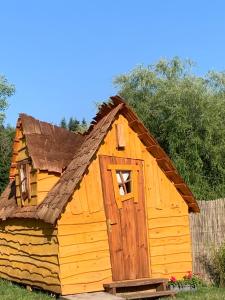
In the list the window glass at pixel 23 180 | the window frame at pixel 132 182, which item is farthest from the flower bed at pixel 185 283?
the window glass at pixel 23 180

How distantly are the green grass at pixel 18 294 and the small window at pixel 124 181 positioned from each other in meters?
3.12

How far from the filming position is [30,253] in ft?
46.8

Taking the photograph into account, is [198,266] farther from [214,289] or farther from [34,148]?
[34,148]

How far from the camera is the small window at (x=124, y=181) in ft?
45.7

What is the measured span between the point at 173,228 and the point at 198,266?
163 cm

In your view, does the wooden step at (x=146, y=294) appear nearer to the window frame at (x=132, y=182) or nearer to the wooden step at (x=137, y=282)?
the wooden step at (x=137, y=282)

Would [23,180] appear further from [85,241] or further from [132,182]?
[132,182]

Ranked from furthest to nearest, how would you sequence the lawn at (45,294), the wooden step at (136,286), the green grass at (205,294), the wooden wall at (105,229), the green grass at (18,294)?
the wooden step at (136,286)
the wooden wall at (105,229)
the green grass at (18,294)
the lawn at (45,294)
the green grass at (205,294)

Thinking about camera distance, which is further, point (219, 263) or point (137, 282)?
point (219, 263)

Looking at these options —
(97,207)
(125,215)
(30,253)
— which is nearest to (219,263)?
(125,215)

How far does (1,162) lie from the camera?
3497cm

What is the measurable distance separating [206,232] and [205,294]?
8.71 ft

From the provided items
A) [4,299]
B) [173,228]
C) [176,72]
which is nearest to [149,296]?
[173,228]

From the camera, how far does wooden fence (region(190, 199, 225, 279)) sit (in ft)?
48.7
